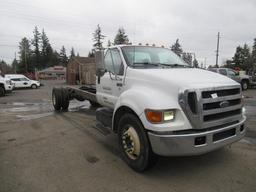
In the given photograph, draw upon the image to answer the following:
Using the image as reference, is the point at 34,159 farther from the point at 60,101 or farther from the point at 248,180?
the point at 60,101

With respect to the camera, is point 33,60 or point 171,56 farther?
point 33,60

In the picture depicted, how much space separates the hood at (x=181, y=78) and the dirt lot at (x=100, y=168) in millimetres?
1470

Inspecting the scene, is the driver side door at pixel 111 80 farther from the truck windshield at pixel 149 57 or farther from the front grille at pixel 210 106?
the front grille at pixel 210 106

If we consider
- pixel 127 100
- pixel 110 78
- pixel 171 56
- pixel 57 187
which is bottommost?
pixel 57 187

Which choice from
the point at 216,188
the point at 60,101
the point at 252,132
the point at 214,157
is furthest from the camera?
the point at 60,101

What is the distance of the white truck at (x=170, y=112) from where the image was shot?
3.41 meters

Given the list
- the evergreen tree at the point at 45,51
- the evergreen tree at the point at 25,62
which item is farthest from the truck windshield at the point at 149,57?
the evergreen tree at the point at 45,51

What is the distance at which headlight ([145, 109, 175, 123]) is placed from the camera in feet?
11.3

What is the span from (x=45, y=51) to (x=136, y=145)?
8771cm

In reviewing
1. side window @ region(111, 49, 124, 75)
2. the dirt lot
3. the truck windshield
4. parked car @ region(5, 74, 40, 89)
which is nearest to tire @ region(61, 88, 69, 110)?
the dirt lot

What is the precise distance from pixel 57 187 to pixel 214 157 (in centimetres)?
289

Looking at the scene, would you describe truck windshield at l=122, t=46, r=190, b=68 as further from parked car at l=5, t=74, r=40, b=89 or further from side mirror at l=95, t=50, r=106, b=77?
parked car at l=5, t=74, r=40, b=89

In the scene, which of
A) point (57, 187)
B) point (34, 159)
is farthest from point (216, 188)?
point (34, 159)

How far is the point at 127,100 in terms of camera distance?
4.04 m
